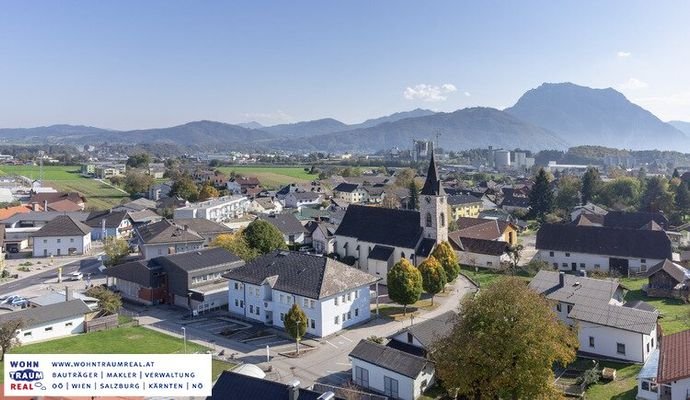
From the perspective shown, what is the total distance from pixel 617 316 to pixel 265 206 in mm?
70692

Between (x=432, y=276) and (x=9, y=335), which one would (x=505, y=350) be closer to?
(x=432, y=276)

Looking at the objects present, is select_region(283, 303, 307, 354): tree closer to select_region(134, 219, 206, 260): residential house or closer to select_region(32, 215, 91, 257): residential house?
select_region(134, 219, 206, 260): residential house

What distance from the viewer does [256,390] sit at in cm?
2028

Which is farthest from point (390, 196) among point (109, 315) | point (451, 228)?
point (109, 315)

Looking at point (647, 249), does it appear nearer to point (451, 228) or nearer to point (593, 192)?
point (451, 228)

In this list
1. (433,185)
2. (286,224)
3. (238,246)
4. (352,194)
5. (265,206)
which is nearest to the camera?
(433,185)

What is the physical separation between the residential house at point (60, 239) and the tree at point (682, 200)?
3419 inches

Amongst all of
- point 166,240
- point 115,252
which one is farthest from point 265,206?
point 115,252

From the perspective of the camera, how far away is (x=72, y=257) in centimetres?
6300

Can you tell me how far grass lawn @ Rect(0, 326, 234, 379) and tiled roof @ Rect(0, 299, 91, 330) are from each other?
151cm

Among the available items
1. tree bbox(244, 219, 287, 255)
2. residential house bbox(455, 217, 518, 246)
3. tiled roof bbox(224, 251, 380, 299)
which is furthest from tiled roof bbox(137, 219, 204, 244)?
residential house bbox(455, 217, 518, 246)

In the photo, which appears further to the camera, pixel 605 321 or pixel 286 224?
pixel 286 224

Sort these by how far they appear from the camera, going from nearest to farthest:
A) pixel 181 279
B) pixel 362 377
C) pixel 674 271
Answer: pixel 362 377
pixel 181 279
pixel 674 271

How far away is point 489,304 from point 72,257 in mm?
56463
